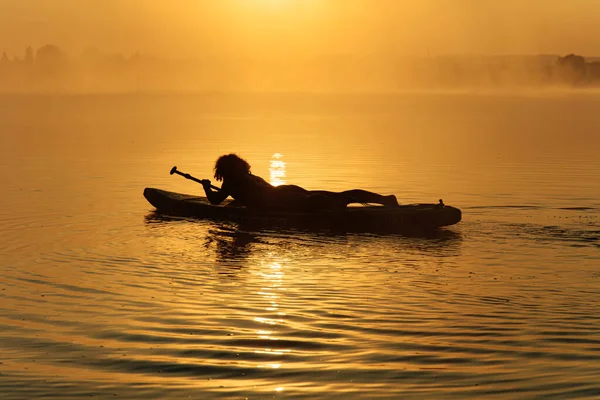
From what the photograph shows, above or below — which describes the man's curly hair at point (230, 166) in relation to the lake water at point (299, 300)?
above

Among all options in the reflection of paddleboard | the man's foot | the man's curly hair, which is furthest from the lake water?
the man's foot

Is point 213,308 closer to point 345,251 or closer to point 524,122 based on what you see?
point 345,251

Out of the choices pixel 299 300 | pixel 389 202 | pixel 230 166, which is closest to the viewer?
pixel 299 300

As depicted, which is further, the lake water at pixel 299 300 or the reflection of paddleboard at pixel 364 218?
the reflection of paddleboard at pixel 364 218

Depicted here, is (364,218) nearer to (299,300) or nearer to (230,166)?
(230,166)

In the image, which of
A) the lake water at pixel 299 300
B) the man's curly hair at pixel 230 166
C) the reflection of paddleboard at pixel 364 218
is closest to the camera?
the lake water at pixel 299 300

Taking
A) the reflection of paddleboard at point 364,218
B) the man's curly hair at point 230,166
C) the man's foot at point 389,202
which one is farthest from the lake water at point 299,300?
the man's foot at point 389,202

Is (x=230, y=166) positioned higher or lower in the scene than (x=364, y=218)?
higher

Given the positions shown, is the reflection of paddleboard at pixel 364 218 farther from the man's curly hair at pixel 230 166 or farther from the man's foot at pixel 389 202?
the man's curly hair at pixel 230 166

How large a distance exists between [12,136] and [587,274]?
4636 cm

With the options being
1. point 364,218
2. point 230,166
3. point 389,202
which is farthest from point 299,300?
point 230,166

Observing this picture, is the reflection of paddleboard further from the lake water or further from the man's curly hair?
the man's curly hair

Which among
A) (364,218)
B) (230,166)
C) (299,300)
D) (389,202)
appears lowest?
(299,300)

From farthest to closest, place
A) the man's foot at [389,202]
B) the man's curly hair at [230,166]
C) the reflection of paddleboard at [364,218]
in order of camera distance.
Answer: the man's curly hair at [230,166] → the man's foot at [389,202] → the reflection of paddleboard at [364,218]
